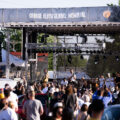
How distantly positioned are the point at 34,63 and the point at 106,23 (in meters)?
8.08

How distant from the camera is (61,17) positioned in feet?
114

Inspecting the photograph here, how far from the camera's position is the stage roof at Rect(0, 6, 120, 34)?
111 ft

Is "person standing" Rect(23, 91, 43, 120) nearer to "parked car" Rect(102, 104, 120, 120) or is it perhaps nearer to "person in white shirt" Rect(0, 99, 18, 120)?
"person in white shirt" Rect(0, 99, 18, 120)

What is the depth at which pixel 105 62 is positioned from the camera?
48.8m

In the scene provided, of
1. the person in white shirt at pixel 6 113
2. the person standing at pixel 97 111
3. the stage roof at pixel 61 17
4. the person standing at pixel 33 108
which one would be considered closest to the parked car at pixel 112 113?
the person standing at pixel 97 111

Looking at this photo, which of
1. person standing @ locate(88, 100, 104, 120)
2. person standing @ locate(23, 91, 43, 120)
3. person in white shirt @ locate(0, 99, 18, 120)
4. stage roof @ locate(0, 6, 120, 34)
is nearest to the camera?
person standing @ locate(88, 100, 104, 120)

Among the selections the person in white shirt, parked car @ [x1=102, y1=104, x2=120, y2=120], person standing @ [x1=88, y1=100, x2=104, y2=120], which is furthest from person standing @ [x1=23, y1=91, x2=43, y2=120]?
person standing @ [x1=88, y1=100, x2=104, y2=120]

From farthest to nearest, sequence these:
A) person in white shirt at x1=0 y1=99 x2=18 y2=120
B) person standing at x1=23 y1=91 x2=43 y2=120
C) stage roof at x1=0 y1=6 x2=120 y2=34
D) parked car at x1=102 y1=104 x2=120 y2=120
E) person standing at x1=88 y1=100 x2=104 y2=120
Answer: stage roof at x1=0 y1=6 x2=120 y2=34 < person standing at x1=23 y1=91 x2=43 y2=120 < person in white shirt at x1=0 y1=99 x2=18 y2=120 < parked car at x1=102 y1=104 x2=120 y2=120 < person standing at x1=88 y1=100 x2=104 y2=120

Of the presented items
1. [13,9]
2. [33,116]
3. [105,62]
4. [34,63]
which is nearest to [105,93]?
[33,116]

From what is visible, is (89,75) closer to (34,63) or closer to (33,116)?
(34,63)

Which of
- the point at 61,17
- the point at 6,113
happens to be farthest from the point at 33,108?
the point at 61,17

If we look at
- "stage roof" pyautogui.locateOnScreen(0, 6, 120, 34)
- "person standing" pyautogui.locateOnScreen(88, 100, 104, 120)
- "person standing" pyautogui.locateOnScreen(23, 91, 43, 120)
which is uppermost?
"stage roof" pyautogui.locateOnScreen(0, 6, 120, 34)

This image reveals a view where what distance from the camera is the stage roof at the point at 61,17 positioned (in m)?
33.7

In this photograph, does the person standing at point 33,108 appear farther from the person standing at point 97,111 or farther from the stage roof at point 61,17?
the stage roof at point 61,17
